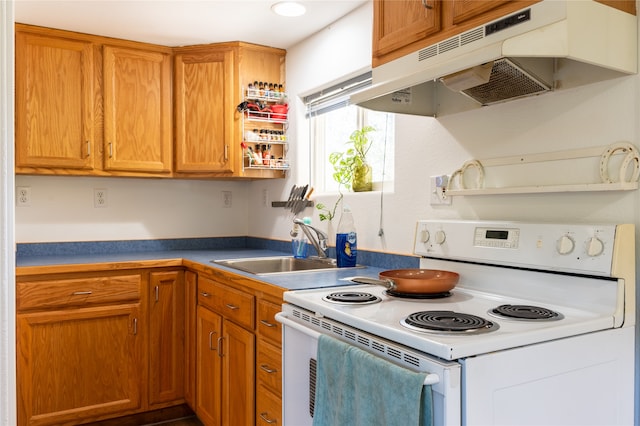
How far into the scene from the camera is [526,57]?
52.7 inches

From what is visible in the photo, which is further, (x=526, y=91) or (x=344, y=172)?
(x=344, y=172)

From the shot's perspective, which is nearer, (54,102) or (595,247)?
(595,247)

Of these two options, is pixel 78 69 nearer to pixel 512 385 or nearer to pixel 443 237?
pixel 443 237

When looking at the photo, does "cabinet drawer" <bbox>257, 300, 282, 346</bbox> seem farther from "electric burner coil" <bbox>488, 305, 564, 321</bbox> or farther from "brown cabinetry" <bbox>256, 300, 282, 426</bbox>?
"electric burner coil" <bbox>488, 305, 564, 321</bbox>

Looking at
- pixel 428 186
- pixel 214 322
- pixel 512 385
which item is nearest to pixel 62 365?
pixel 214 322

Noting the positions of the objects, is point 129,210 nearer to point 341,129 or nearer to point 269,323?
point 341,129

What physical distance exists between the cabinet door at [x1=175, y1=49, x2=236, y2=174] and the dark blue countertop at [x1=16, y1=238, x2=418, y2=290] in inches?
21.0

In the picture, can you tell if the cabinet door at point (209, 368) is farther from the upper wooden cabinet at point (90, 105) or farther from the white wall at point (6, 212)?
the white wall at point (6, 212)

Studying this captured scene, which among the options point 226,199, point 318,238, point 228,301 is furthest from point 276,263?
point 226,199

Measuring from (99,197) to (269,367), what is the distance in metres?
1.87

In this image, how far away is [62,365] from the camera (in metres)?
2.55

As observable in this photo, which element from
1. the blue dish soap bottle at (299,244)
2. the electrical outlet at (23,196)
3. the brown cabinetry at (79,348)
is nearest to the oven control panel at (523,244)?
the blue dish soap bottle at (299,244)

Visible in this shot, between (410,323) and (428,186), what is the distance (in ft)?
3.09

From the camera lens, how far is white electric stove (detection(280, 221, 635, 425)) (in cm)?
105
